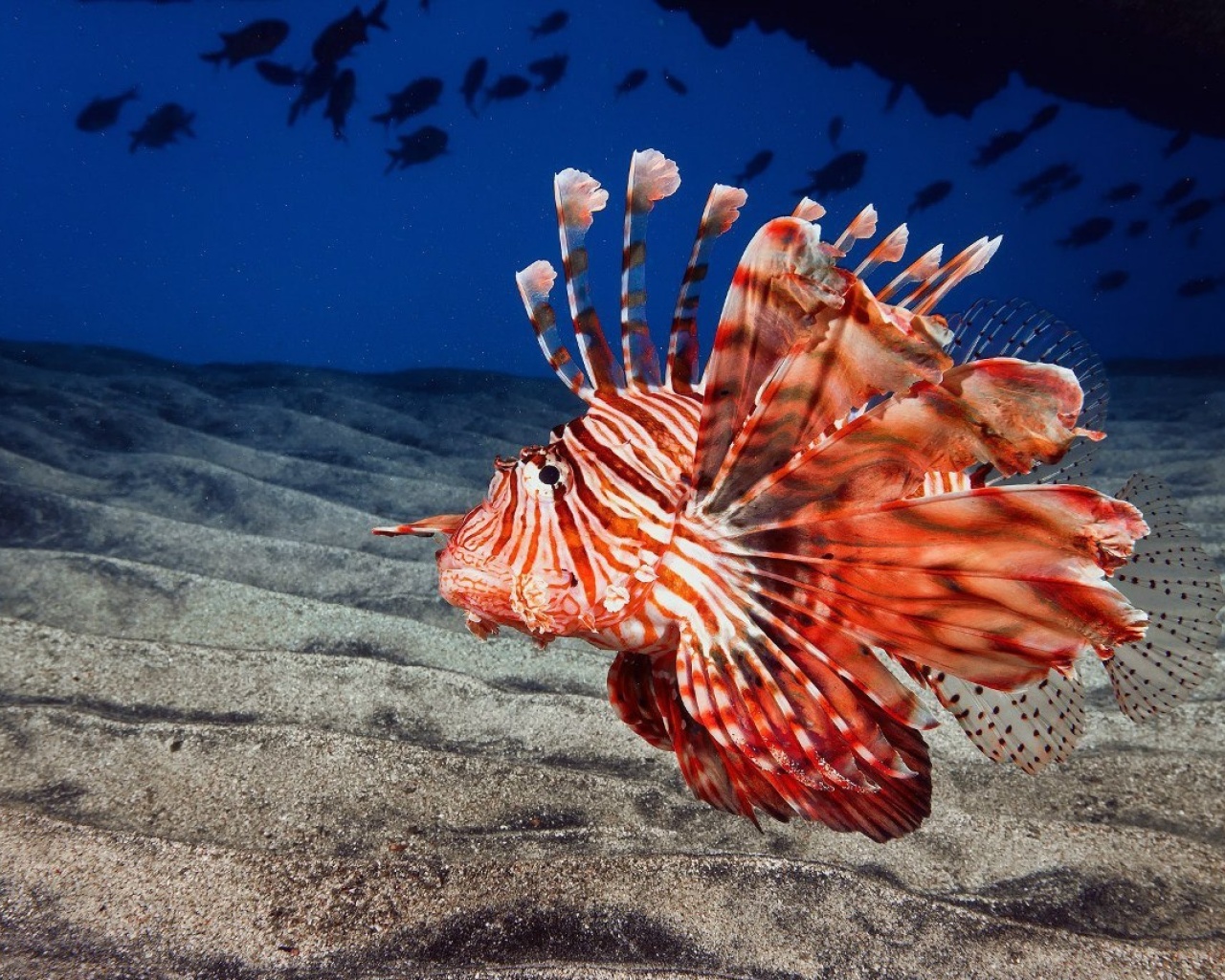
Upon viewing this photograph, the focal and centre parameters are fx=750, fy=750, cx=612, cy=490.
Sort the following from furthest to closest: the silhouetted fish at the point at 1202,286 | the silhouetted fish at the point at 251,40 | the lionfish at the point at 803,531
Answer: the silhouetted fish at the point at 1202,286 < the silhouetted fish at the point at 251,40 < the lionfish at the point at 803,531

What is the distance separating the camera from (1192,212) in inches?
442

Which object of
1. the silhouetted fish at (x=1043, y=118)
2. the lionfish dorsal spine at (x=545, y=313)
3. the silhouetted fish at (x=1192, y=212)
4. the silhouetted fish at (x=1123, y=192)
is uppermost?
the silhouetted fish at (x=1123, y=192)

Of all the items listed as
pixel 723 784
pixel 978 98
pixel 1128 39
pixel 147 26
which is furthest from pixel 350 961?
pixel 147 26

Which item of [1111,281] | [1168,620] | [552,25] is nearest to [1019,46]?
[1111,281]

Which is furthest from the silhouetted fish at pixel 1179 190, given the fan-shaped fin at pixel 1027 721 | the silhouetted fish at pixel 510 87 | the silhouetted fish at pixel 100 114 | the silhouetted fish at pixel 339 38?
the silhouetted fish at pixel 100 114

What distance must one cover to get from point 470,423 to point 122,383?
12.7ft

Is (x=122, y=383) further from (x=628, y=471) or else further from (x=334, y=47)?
(x=628, y=471)

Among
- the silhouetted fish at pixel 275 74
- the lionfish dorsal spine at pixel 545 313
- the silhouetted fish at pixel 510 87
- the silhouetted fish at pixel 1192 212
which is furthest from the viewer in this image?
the silhouetted fish at pixel 1192 212

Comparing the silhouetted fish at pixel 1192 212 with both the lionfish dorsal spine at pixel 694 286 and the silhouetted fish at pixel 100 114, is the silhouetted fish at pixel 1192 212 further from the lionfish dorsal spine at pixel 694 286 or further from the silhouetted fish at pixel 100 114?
the silhouetted fish at pixel 100 114

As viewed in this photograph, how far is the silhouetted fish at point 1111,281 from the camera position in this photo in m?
11.4

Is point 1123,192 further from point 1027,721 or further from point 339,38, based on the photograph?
point 1027,721

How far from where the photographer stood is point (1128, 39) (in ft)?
26.5

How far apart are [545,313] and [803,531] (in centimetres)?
95

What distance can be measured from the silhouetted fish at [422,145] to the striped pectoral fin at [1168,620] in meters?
9.88
